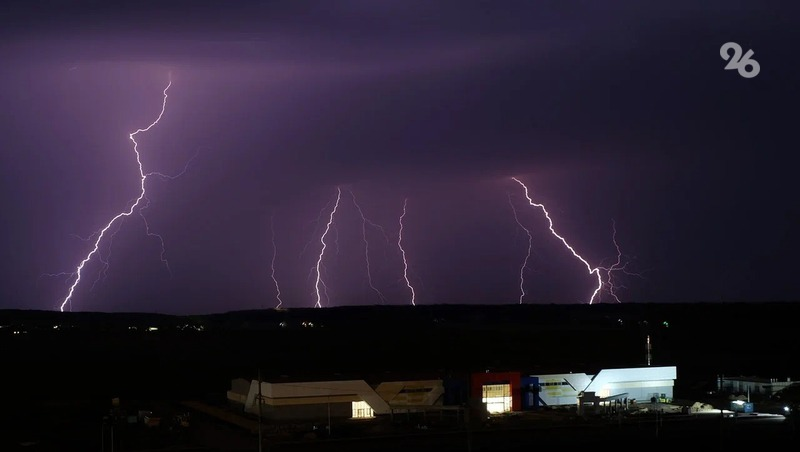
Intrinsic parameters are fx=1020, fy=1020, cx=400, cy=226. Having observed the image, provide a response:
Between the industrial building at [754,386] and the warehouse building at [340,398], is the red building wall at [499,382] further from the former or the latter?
A: the industrial building at [754,386]

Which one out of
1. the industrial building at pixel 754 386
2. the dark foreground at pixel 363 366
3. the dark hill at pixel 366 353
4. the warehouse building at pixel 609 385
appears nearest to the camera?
the dark foreground at pixel 363 366

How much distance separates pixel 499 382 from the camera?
4488cm

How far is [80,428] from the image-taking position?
40.8 metres

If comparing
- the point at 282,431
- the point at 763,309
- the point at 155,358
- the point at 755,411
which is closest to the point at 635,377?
the point at 755,411

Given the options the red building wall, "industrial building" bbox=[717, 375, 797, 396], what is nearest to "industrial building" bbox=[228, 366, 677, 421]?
the red building wall

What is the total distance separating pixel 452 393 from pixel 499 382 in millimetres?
2311

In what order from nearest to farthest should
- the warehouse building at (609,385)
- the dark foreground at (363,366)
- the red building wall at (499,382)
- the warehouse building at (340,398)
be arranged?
1. the dark foreground at (363,366)
2. the warehouse building at (340,398)
3. the red building wall at (499,382)
4. the warehouse building at (609,385)

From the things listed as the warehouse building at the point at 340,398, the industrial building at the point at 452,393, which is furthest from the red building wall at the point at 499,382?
the warehouse building at the point at 340,398

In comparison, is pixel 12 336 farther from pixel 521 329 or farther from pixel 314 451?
pixel 314 451

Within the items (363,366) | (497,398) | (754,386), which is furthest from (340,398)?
(363,366)

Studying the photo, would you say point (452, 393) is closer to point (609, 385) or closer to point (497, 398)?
point (497, 398)

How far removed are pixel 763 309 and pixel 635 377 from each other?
475ft

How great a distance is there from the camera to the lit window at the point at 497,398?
147ft

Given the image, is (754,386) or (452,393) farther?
(754,386)
